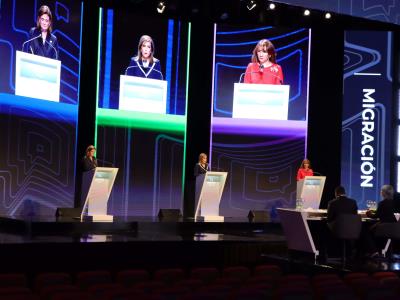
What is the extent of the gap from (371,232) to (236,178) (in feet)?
18.6

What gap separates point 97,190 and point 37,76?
251cm

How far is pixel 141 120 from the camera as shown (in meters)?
14.2

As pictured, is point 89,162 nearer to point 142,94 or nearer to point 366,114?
point 142,94

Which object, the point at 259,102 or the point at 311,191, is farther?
the point at 259,102

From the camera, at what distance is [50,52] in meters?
12.5

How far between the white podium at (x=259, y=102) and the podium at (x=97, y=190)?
4831 millimetres

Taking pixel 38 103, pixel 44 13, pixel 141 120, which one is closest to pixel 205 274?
pixel 38 103

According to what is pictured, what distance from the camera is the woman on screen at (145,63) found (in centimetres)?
1420

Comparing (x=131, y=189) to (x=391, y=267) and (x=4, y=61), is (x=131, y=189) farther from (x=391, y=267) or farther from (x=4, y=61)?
(x=391, y=267)

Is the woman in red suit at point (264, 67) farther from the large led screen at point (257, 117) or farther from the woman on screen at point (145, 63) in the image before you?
the woman on screen at point (145, 63)

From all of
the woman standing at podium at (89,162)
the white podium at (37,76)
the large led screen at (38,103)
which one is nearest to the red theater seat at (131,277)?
the woman standing at podium at (89,162)

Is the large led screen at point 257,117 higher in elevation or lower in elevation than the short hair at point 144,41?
lower

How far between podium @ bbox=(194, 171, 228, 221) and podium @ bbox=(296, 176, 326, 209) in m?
1.39

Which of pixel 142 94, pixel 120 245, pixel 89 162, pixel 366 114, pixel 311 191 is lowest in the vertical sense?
pixel 120 245
